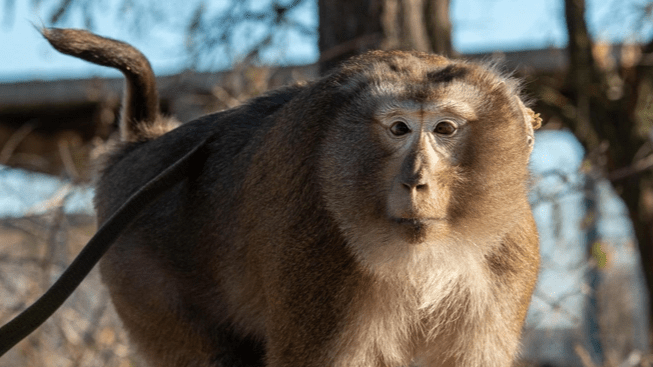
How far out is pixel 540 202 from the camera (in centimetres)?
534

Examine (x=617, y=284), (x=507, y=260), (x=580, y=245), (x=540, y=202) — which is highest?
(x=507, y=260)

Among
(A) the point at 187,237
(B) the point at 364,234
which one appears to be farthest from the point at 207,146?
(B) the point at 364,234

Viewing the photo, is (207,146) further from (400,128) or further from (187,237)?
(400,128)

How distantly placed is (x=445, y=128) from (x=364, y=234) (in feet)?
1.54

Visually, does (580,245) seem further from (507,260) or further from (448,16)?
(507,260)

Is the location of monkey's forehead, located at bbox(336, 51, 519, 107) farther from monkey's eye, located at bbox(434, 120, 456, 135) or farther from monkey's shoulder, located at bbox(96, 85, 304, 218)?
monkey's shoulder, located at bbox(96, 85, 304, 218)

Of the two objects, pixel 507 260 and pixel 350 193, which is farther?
pixel 507 260

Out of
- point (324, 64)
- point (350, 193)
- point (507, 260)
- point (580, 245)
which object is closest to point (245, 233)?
point (350, 193)

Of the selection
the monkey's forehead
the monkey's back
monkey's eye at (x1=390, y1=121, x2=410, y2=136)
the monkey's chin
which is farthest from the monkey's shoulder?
the monkey's chin

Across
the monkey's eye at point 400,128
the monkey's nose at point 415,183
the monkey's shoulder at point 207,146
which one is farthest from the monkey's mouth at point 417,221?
the monkey's shoulder at point 207,146

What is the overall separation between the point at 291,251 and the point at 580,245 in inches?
216

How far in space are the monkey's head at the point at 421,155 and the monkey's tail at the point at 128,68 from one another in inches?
54.9

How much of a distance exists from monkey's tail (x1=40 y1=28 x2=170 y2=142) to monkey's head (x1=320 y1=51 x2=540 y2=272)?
1.39 m

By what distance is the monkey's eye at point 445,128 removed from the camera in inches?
97.8
